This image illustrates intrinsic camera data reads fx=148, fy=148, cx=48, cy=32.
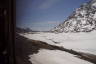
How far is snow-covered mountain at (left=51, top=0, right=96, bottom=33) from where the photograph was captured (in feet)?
4.15

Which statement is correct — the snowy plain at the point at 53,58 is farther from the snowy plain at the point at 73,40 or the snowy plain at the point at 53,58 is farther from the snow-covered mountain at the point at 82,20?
the snow-covered mountain at the point at 82,20

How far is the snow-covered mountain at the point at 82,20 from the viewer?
126 cm

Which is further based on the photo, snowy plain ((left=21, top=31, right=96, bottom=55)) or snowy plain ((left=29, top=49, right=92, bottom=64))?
snowy plain ((left=29, top=49, right=92, bottom=64))

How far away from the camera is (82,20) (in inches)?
52.2

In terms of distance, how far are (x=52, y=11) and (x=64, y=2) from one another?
0.51ft

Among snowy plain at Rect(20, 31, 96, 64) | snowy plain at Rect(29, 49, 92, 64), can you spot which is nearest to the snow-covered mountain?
snowy plain at Rect(20, 31, 96, 64)

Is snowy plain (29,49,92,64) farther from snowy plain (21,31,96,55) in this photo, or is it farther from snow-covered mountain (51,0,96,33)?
snow-covered mountain (51,0,96,33)

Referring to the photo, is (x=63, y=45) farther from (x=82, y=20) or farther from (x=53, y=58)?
(x=82, y=20)

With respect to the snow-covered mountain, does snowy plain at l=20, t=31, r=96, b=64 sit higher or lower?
lower

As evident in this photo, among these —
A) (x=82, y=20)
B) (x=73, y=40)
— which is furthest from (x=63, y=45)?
(x=82, y=20)

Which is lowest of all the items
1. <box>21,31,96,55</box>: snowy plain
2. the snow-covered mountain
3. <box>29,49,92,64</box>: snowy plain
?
<box>29,49,92,64</box>: snowy plain

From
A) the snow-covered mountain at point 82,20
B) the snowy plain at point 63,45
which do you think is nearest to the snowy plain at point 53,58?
the snowy plain at point 63,45

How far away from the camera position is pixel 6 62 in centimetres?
Answer: 179

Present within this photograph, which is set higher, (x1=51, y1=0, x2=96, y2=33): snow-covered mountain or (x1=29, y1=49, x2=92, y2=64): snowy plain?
(x1=51, y1=0, x2=96, y2=33): snow-covered mountain
